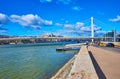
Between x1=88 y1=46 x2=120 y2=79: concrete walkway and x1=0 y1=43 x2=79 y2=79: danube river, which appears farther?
x1=0 y1=43 x2=79 y2=79: danube river

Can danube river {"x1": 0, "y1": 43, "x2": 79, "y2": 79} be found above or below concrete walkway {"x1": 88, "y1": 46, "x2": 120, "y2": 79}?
below

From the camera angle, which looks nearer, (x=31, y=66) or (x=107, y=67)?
(x=107, y=67)

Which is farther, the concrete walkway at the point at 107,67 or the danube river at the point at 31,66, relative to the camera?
the danube river at the point at 31,66

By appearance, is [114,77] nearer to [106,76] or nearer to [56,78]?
[106,76]

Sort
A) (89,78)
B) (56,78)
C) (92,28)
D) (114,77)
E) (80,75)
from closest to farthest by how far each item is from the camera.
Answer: (89,78) < (80,75) < (114,77) < (56,78) < (92,28)

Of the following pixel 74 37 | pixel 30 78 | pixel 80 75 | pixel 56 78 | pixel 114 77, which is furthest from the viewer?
pixel 74 37

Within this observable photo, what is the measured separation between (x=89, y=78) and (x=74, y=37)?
398 ft

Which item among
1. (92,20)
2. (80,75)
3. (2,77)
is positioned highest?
(92,20)

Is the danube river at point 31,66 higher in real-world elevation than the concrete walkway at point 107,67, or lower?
lower

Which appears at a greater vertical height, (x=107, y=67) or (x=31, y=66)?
(x=107, y=67)

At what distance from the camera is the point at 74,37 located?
434ft

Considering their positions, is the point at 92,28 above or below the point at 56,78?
above

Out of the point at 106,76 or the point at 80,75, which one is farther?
the point at 106,76

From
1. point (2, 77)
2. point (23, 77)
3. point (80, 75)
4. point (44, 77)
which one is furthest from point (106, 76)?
point (2, 77)
